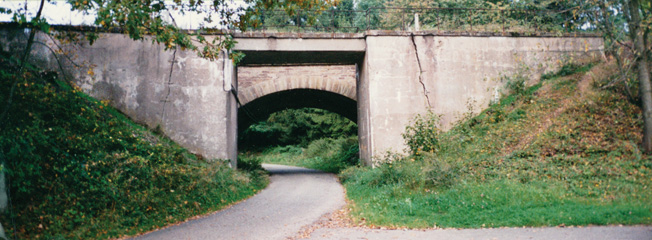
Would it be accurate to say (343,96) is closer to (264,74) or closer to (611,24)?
(264,74)

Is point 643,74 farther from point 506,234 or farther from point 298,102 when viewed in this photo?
point 298,102

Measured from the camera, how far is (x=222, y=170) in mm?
10414

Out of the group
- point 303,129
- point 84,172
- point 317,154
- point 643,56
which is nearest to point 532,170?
point 643,56

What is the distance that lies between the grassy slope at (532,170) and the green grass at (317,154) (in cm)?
800

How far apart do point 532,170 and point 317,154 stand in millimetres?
19210

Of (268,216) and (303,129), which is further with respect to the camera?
(303,129)

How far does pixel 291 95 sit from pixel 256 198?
8.43m

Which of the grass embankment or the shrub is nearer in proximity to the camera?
the grass embankment

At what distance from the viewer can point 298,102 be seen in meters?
19.7

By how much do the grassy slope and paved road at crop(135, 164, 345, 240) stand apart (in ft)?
2.59

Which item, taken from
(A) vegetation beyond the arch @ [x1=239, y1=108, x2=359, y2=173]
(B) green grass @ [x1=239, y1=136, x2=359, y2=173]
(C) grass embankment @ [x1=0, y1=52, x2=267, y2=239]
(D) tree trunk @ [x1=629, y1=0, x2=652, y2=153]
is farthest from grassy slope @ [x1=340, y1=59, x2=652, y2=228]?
(A) vegetation beyond the arch @ [x1=239, y1=108, x2=359, y2=173]

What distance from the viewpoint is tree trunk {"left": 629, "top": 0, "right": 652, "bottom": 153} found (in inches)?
315

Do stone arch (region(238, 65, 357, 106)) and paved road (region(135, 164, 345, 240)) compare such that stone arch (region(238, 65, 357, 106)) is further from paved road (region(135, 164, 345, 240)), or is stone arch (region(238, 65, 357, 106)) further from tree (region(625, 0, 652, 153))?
tree (region(625, 0, 652, 153))

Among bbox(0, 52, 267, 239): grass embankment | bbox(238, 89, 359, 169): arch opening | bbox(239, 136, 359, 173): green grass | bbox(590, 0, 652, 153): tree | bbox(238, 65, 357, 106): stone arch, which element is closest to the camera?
bbox(0, 52, 267, 239): grass embankment
